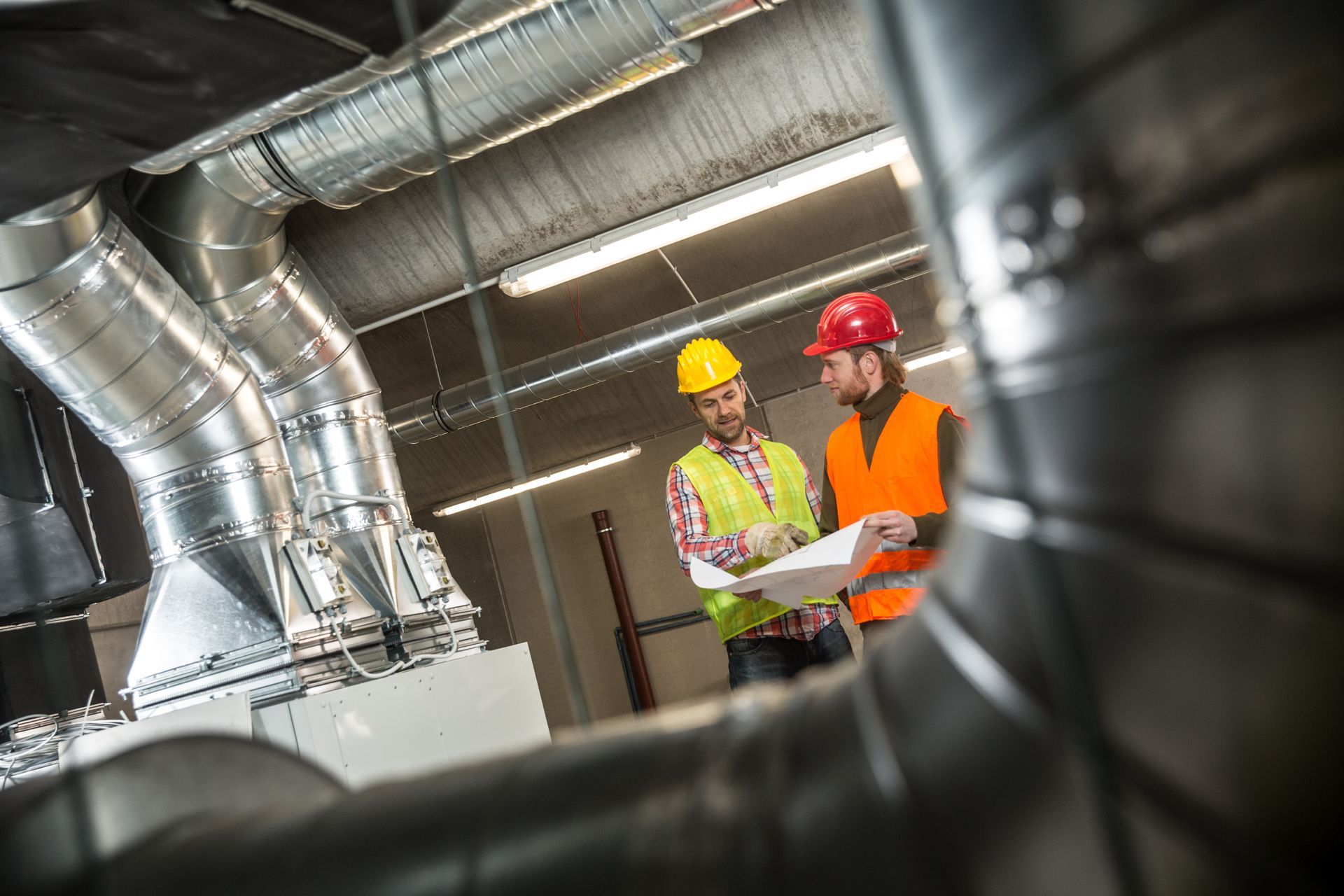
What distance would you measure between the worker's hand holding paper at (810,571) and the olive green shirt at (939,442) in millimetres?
161

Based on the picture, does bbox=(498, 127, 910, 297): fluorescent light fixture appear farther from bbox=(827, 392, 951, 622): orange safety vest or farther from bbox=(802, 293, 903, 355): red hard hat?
bbox=(827, 392, 951, 622): orange safety vest

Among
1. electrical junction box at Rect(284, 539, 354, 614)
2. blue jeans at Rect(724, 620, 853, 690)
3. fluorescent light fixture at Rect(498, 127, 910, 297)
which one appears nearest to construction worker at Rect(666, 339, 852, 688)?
blue jeans at Rect(724, 620, 853, 690)

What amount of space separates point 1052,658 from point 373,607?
3888 mm

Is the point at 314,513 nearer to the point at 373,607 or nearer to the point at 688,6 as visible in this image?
the point at 373,607

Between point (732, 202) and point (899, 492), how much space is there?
244 cm

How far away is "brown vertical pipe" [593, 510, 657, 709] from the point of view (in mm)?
11102

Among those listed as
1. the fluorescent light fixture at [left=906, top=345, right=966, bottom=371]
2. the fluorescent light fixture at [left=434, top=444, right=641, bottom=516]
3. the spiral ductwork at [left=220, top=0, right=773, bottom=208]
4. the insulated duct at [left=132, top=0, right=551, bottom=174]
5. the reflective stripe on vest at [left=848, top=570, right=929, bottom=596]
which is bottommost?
the reflective stripe on vest at [left=848, top=570, right=929, bottom=596]

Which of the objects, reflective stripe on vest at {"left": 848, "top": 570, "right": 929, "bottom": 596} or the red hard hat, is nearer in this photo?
reflective stripe on vest at {"left": 848, "top": 570, "right": 929, "bottom": 596}

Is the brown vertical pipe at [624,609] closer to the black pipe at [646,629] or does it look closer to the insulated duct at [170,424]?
the black pipe at [646,629]

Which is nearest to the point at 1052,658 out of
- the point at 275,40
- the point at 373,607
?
the point at 275,40

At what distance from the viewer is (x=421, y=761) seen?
3.67 metres

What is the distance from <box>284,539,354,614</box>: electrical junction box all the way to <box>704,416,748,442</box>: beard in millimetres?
1561

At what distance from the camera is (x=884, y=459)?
2.85 m

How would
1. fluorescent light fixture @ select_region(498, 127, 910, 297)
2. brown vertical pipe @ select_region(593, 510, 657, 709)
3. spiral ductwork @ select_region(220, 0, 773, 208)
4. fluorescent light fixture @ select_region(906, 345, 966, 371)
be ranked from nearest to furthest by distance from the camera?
spiral ductwork @ select_region(220, 0, 773, 208) → fluorescent light fixture @ select_region(498, 127, 910, 297) → fluorescent light fixture @ select_region(906, 345, 966, 371) → brown vertical pipe @ select_region(593, 510, 657, 709)
